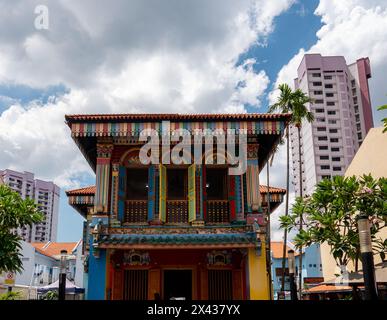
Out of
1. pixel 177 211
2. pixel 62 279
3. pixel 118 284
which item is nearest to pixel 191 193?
pixel 177 211

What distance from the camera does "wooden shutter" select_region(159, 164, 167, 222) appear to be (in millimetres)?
13141

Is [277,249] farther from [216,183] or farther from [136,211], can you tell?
[136,211]

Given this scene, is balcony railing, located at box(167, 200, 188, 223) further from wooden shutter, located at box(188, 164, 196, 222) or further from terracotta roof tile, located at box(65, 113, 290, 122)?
terracotta roof tile, located at box(65, 113, 290, 122)

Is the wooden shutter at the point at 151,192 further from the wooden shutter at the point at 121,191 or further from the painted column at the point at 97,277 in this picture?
the painted column at the point at 97,277

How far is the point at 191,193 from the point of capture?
43.8 feet

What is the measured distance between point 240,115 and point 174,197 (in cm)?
341

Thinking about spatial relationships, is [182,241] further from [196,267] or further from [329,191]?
[329,191]

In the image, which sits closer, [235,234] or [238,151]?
[235,234]

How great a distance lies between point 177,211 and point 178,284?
225 cm

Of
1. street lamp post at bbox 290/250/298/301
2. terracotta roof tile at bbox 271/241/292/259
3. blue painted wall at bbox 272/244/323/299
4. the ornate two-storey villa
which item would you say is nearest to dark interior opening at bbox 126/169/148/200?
the ornate two-storey villa

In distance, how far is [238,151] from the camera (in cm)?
1376

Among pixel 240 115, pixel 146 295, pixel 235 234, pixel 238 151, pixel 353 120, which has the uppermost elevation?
pixel 353 120
